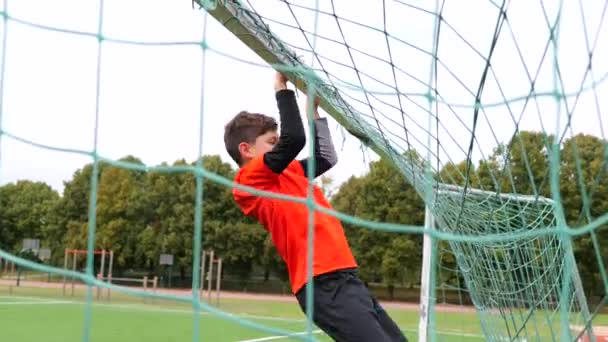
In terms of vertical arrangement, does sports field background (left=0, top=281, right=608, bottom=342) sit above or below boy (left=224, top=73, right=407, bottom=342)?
below

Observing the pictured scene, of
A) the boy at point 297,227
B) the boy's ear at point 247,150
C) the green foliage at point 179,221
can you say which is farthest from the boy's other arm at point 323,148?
the green foliage at point 179,221

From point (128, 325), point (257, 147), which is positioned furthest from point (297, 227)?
point (128, 325)

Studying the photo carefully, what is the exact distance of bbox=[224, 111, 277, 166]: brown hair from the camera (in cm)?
207

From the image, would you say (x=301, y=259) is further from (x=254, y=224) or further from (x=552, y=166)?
(x=254, y=224)

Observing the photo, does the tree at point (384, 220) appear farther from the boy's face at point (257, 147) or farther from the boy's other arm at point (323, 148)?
the boy's face at point (257, 147)

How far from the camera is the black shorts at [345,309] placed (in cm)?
178

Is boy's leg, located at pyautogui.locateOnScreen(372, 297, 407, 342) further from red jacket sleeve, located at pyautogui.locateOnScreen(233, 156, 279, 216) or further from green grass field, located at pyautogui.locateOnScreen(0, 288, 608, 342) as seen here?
green grass field, located at pyautogui.locateOnScreen(0, 288, 608, 342)

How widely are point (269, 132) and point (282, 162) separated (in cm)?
27

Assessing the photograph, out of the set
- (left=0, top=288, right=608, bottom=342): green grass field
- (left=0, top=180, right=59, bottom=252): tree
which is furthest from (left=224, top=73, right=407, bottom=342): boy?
(left=0, top=180, right=59, bottom=252): tree

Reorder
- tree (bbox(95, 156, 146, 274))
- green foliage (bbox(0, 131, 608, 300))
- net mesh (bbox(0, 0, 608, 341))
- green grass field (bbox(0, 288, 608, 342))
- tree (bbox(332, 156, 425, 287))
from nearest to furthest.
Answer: net mesh (bbox(0, 0, 608, 341))
green grass field (bbox(0, 288, 608, 342))
tree (bbox(332, 156, 425, 287))
green foliage (bbox(0, 131, 608, 300))
tree (bbox(95, 156, 146, 274))

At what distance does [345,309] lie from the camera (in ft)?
5.92

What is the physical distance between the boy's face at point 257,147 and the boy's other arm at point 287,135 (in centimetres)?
21

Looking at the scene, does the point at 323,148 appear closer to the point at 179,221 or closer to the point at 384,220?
the point at 384,220

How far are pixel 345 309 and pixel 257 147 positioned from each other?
564mm
